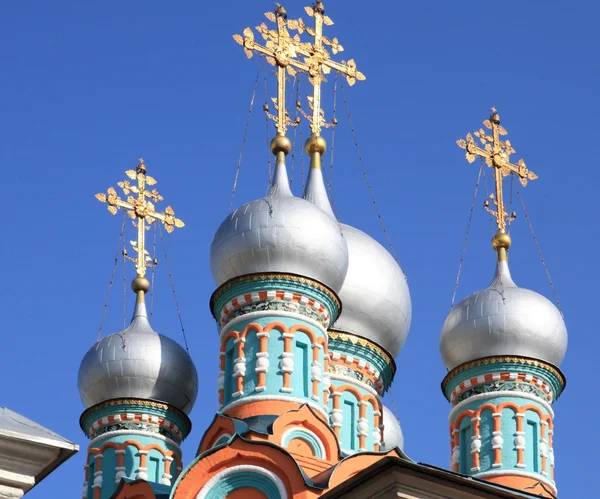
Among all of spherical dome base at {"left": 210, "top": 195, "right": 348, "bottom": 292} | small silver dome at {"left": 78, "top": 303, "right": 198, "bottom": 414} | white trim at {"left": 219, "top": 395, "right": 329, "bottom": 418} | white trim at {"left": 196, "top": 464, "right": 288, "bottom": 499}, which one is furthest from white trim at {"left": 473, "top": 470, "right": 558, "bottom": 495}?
small silver dome at {"left": 78, "top": 303, "right": 198, "bottom": 414}

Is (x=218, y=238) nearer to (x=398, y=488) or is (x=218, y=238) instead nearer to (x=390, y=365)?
(x=390, y=365)

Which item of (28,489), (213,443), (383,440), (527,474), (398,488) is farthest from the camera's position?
(383,440)

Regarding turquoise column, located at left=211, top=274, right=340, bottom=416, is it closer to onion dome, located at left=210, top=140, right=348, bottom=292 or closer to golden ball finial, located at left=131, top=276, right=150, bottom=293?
onion dome, located at left=210, top=140, right=348, bottom=292

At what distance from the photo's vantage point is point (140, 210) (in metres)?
21.2

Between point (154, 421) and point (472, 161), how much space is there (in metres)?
4.50

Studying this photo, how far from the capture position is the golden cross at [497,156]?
21.1 m

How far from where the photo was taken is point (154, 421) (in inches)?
777

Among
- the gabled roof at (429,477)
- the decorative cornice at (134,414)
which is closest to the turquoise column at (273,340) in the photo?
the decorative cornice at (134,414)

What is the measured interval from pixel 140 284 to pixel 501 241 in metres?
3.85

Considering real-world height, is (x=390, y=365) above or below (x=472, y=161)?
below

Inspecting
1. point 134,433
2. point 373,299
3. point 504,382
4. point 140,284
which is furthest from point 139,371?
point 504,382

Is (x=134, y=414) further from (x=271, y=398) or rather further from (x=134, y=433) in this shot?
(x=271, y=398)

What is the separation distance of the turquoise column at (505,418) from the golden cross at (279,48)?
317 cm

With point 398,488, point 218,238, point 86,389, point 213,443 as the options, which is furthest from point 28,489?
point 86,389
